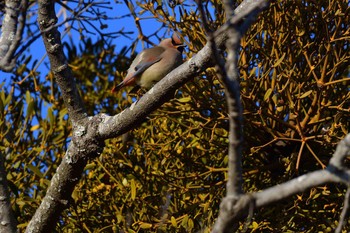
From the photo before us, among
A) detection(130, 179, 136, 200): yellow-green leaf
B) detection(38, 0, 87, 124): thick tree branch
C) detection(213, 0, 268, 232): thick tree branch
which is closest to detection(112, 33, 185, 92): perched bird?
detection(130, 179, 136, 200): yellow-green leaf

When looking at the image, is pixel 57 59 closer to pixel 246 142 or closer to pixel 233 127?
pixel 246 142

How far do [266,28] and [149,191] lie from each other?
28.5 inches

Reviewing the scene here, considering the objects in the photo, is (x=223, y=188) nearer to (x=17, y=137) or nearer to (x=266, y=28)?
(x=266, y=28)

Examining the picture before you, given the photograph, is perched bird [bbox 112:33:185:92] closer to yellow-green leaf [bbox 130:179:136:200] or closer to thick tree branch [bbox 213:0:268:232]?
yellow-green leaf [bbox 130:179:136:200]

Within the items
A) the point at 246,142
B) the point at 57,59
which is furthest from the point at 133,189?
the point at 57,59

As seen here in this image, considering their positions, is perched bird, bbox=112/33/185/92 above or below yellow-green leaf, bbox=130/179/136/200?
above

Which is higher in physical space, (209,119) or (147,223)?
(209,119)

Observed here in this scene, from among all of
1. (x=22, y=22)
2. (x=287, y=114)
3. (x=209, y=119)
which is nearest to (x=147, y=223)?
(x=209, y=119)

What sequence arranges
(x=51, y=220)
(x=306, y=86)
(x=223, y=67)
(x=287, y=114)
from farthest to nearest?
(x=287, y=114) < (x=306, y=86) < (x=51, y=220) < (x=223, y=67)

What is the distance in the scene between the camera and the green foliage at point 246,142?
271cm

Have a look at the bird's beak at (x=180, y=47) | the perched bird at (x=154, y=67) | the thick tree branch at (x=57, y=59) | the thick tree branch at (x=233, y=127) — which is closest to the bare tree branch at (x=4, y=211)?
the thick tree branch at (x=57, y=59)

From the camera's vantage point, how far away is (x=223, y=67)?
4.43ft

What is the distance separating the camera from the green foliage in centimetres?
271

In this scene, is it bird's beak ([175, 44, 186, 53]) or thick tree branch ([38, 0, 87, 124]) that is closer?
thick tree branch ([38, 0, 87, 124])
